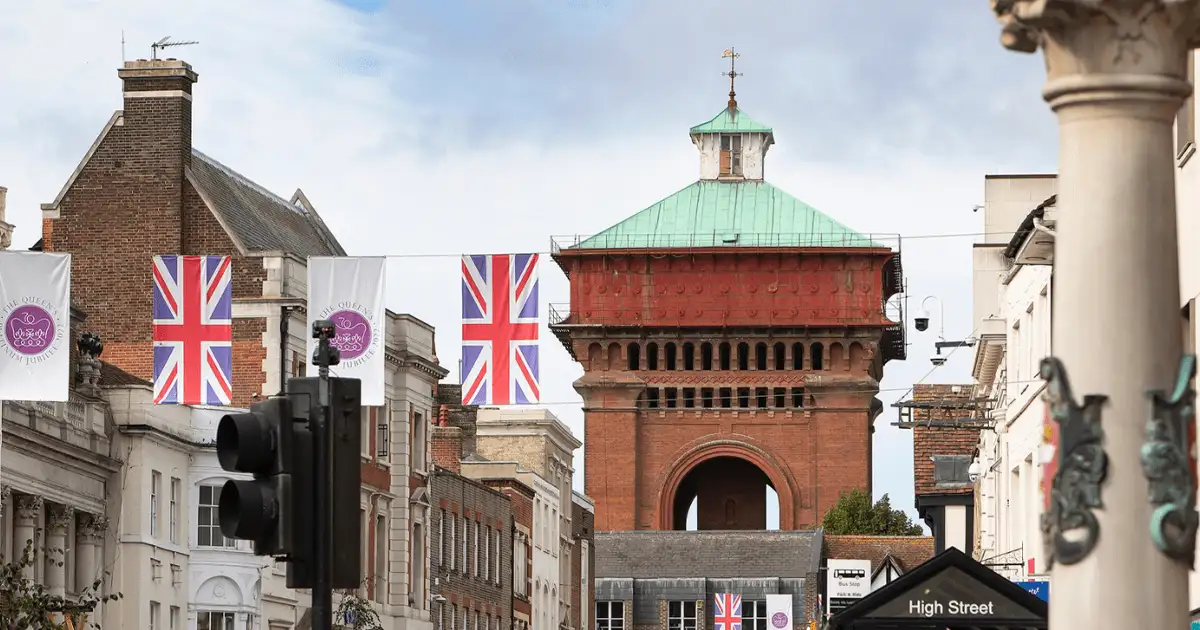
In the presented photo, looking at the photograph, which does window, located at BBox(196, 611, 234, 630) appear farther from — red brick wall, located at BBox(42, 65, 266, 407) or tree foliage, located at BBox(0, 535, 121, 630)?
tree foliage, located at BBox(0, 535, 121, 630)

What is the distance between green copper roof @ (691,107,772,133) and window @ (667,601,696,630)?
1028 inches

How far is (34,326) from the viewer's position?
40.2 meters

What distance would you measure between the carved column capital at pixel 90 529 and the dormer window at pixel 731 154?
288 ft

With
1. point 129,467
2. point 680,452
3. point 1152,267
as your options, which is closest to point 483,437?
point 680,452

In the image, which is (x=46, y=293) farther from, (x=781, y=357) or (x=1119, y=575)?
(x=781, y=357)

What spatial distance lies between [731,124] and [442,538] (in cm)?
6718

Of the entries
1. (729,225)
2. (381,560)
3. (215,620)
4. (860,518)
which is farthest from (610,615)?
(215,620)

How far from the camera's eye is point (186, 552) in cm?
5497

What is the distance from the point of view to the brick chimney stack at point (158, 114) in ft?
198

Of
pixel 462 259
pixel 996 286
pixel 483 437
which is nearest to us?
pixel 462 259

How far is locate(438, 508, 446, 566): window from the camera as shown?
72688 mm

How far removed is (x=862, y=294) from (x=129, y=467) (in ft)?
257

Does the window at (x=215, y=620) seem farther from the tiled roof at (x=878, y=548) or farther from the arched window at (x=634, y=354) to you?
the arched window at (x=634, y=354)

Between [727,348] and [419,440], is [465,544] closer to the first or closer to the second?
[419,440]
